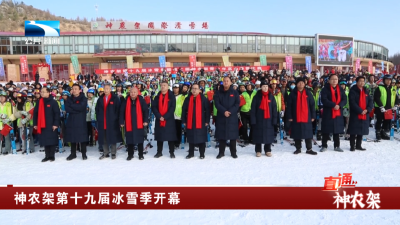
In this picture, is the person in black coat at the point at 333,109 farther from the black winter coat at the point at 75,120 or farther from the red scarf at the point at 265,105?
the black winter coat at the point at 75,120

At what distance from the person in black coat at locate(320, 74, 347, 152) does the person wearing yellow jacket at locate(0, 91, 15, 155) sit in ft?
24.3

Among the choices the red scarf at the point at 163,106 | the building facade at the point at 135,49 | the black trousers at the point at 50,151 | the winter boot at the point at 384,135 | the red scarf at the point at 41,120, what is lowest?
the black trousers at the point at 50,151

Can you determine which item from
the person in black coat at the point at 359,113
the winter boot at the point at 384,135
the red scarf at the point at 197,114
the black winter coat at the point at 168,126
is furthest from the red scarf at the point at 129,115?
the winter boot at the point at 384,135

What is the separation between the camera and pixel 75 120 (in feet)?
20.8

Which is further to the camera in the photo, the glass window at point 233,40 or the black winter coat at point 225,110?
the glass window at point 233,40

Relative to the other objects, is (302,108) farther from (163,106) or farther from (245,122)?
(163,106)

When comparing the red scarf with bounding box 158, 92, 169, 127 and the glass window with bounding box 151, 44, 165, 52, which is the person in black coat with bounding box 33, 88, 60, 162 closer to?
the red scarf with bounding box 158, 92, 169, 127

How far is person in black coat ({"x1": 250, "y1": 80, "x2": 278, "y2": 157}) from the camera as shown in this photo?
6.21 metres

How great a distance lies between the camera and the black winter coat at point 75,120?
628 centimetres

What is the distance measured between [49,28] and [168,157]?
27.3 m

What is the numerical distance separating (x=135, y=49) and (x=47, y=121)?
105 ft

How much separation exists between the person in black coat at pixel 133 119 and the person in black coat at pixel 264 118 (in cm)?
242

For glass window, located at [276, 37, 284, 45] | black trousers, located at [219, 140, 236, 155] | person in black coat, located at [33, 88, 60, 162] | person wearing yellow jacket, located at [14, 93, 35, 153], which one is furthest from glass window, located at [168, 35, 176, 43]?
black trousers, located at [219, 140, 236, 155]
